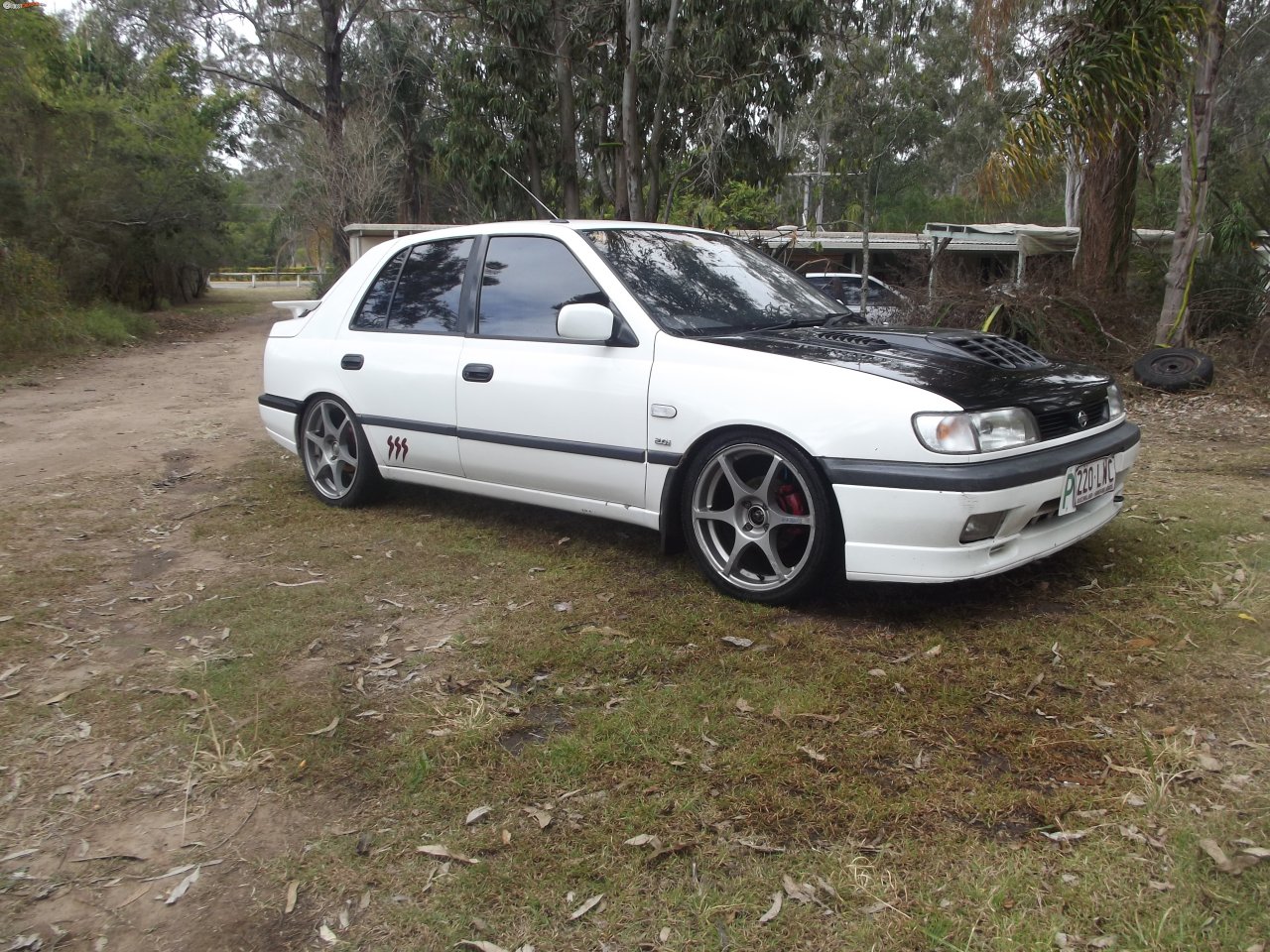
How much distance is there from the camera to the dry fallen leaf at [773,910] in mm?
2146

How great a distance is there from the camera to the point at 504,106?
1377 cm

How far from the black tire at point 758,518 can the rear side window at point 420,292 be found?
1.66 metres

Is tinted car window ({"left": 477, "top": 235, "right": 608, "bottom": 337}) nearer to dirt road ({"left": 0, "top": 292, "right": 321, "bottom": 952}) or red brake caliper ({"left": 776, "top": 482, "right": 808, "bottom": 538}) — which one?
red brake caliper ({"left": 776, "top": 482, "right": 808, "bottom": 538})

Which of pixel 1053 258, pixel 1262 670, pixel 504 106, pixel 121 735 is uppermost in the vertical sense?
pixel 504 106

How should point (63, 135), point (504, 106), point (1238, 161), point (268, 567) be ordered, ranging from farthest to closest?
point (1238, 161)
point (63, 135)
point (504, 106)
point (268, 567)

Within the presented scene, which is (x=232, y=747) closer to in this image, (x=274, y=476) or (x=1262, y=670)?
(x=1262, y=670)

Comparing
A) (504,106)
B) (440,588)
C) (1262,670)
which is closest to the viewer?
(1262,670)

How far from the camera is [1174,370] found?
9.02 meters

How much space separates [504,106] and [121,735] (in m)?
12.3

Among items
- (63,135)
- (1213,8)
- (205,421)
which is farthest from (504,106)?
(63,135)

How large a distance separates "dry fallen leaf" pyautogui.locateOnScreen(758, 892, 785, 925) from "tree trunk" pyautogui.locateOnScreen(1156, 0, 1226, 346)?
29.9 feet

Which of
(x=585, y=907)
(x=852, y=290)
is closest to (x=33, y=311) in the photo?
(x=852, y=290)

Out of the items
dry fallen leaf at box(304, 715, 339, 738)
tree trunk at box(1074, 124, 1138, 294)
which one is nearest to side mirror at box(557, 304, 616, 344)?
dry fallen leaf at box(304, 715, 339, 738)

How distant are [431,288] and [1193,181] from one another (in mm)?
7788
